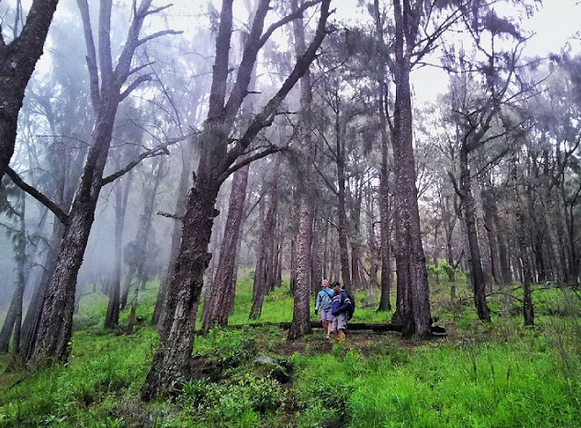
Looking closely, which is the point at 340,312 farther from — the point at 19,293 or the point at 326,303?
the point at 19,293

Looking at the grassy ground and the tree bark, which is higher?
the tree bark

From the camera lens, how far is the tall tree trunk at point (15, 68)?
3078 mm

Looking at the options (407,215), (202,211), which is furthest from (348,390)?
(407,215)

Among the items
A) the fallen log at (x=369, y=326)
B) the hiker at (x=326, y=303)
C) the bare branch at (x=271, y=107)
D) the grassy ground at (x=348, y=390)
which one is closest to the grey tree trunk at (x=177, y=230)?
the fallen log at (x=369, y=326)

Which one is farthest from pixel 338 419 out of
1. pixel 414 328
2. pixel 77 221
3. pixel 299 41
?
pixel 299 41

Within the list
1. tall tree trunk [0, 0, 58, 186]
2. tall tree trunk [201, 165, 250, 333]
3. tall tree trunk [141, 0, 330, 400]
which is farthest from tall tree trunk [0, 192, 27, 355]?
tall tree trunk [0, 0, 58, 186]

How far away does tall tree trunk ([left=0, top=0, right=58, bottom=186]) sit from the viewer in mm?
3078

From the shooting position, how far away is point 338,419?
148 inches

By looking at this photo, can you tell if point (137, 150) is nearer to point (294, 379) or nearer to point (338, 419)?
point (294, 379)

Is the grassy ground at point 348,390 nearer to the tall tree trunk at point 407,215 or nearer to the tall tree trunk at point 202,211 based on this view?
the tall tree trunk at point 202,211

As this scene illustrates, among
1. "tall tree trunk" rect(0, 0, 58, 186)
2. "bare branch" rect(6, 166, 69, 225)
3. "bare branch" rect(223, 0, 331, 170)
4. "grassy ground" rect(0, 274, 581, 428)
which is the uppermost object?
"bare branch" rect(223, 0, 331, 170)

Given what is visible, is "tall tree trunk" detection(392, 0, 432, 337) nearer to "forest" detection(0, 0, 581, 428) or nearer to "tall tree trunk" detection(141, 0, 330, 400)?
"forest" detection(0, 0, 581, 428)

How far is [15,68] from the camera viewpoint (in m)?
3.19

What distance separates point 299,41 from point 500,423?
11379 mm
